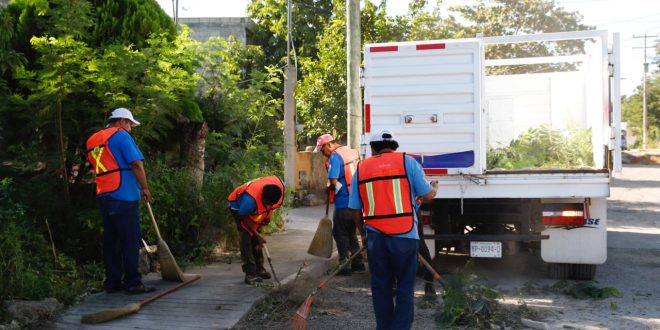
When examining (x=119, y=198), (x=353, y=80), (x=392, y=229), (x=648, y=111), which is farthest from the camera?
(x=648, y=111)

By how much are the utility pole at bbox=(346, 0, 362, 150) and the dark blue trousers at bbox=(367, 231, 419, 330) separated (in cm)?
529

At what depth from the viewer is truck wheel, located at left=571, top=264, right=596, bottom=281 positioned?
25.5ft

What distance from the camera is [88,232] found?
721cm

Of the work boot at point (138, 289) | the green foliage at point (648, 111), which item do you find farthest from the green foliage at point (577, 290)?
the green foliage at point (648, 111)

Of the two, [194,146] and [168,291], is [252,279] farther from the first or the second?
[194,146]

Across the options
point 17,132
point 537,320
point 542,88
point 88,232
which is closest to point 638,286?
point 537,320

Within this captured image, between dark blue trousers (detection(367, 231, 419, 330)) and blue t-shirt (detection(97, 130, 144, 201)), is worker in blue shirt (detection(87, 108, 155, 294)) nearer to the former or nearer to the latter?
blue t-shirt (detection(97, 130, 144, 201))

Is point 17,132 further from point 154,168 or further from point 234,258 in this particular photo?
point 234,258

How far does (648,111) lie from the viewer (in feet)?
215

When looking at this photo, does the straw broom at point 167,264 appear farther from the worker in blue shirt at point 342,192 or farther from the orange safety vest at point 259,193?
the worker in blue shirt at point 342,192

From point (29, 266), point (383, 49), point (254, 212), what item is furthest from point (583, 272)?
point (29, 266)

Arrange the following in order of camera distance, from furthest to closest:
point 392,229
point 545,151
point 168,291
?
1. point 545,151
2. point 168,291
3. point 392,229

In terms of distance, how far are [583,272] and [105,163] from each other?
527 cm

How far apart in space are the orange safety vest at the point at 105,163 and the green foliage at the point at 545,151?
4.24 metres
